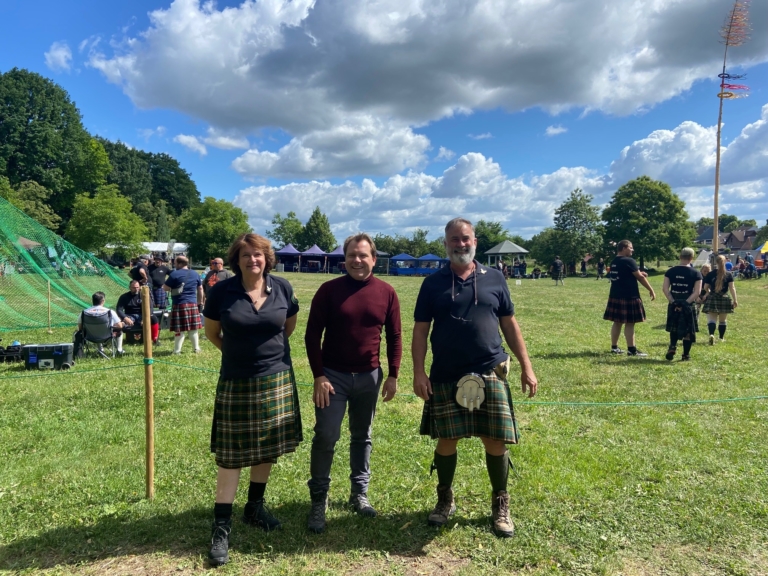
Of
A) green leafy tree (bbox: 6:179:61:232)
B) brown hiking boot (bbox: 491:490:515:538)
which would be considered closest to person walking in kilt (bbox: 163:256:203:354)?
brown hiking boot (bbox: 491:490:515:538)

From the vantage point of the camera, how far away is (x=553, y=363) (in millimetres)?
8039

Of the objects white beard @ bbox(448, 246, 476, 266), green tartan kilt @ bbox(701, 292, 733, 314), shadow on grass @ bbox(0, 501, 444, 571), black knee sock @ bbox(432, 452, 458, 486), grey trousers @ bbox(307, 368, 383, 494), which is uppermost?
white beard @ bbox(448, 246, 476, 266)

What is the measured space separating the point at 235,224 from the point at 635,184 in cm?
4142

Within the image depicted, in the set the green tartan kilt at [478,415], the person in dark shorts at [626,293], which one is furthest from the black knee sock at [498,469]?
the person in dark shorts at [626,293]

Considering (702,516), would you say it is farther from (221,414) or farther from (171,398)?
(171,398)

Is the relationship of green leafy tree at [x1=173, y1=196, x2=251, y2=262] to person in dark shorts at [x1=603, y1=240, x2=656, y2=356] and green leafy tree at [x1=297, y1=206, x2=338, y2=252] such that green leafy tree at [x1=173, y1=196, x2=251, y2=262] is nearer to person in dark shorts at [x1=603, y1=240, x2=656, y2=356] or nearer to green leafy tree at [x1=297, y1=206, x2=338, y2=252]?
green leafy tree at [x1=297, y1=206, x2=338, y2=252]

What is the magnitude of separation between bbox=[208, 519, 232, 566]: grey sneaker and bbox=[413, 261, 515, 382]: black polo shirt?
148 cm

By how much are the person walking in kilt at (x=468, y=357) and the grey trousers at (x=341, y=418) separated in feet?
1.09

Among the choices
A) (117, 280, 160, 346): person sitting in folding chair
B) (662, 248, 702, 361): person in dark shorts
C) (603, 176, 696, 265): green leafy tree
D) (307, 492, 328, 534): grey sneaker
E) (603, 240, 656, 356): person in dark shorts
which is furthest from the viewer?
(603, 176, 696, 265): green leafy tree

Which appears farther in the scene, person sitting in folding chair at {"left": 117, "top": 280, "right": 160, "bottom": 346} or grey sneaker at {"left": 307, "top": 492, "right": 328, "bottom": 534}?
person sitting in folding chair at {"left": 117, "top": 280, "right": 160, "bottom": 346}

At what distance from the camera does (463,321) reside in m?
2.92

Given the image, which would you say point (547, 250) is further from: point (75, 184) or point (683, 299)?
point (75, 184)

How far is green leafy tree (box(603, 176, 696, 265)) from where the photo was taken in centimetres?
4256

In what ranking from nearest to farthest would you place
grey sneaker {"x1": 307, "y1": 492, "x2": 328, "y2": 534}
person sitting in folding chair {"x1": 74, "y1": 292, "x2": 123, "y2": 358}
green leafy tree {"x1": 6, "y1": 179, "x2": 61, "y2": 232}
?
grey sneaker {"x1": 307, "y1": 492, "x2": 328, "y2": 534}, person sitting in folding chair {"x1": 74, "y1": 292, "x2": 123, "y2": 358}, green leafy tree {"x1": 6, "y1": 179, "x2": 61, "y2": 232}
